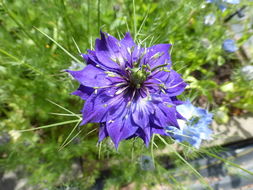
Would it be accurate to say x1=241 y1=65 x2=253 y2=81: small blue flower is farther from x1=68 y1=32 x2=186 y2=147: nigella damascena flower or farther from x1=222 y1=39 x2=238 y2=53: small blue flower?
x1=68 y1=32 x2=186 y2=147: nigella damascena flower

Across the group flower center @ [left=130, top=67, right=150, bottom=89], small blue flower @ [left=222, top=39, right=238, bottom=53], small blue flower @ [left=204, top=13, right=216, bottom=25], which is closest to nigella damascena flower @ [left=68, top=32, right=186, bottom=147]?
flower center @ [left=130, top=67, right=150, bottom=89]

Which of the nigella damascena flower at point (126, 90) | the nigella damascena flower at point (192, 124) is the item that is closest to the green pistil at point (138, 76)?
the nigella damascena flower at point (126, 90)

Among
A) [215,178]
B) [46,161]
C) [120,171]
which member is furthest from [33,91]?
[215,178]

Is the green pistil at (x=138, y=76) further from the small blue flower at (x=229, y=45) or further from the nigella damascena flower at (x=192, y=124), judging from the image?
the small blue flower at (x=229, y=45)

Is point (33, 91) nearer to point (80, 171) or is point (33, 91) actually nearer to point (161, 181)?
point (80, 171)

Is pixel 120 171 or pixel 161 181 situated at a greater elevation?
pixel 120 171

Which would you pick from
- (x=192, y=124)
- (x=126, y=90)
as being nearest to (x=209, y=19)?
(x=192, y=124)

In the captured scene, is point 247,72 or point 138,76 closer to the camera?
point 138,76

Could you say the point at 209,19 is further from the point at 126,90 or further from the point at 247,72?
the point at 126,90
